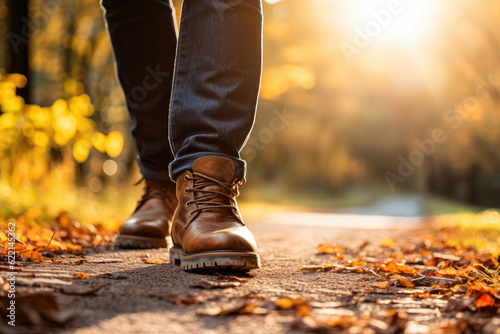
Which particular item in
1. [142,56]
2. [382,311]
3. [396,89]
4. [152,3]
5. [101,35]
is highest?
[396,89]

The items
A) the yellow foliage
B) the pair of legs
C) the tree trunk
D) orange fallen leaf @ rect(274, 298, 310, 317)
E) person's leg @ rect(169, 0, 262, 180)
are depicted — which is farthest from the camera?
the tree trunk

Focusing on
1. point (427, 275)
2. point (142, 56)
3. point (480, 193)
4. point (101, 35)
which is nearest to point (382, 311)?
point (427, 275)

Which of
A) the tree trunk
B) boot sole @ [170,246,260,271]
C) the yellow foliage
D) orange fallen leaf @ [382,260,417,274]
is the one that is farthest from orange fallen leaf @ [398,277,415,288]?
the tree trunk

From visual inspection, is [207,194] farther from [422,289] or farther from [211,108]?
[422,289]

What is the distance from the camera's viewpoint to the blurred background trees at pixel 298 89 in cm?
417

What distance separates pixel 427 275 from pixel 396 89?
2476cm

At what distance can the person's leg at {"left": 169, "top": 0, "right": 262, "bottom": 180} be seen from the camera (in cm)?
170

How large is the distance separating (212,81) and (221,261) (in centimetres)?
63

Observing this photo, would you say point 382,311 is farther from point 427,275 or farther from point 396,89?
point 396,89

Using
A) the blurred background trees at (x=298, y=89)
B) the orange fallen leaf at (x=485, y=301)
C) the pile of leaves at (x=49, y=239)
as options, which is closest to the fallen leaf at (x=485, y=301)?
the orange fallen leaf at (x=485, y=301)

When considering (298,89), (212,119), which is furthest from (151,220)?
(298,89)

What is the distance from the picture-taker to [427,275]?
1620 millimetres

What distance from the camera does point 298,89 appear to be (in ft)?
45.9

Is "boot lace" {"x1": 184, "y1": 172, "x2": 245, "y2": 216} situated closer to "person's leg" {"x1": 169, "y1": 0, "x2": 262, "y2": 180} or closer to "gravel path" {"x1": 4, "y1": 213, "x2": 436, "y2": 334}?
"person's leg" {"x1": 169, "y1": 0, "x2": 262, "y2": 180}
